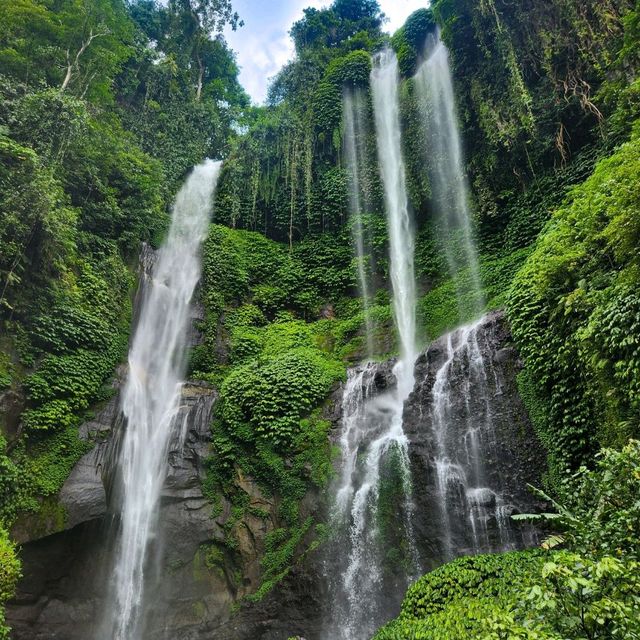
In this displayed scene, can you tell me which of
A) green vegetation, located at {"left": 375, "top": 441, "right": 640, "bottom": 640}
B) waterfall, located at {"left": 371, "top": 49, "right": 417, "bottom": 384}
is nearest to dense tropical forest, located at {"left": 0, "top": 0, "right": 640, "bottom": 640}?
green vegetation, located at {"left": 375, "top": 441, "right": 640, "bottom": 640}

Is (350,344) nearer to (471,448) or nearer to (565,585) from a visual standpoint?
(471,448)

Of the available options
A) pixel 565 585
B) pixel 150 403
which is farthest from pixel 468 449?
pixel 150 403

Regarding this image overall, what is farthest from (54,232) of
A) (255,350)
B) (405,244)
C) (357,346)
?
(405,244)

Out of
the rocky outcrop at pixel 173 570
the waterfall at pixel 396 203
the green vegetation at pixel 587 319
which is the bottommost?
the rocky outcrop at pixel 173 570

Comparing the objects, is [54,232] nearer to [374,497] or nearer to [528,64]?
[374,497]

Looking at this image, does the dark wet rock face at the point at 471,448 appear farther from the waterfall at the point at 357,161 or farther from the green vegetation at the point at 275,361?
the waterfall at the point at 357,161

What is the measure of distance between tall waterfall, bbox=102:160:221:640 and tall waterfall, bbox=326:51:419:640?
463cm

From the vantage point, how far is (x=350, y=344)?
573 inches

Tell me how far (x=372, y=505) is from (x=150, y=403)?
23.5ft

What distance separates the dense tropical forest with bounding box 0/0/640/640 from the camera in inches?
251

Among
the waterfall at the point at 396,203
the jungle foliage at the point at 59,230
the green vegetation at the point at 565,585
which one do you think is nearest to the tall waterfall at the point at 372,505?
the waterfall at the point at 396,203

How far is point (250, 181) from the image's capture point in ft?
66.2

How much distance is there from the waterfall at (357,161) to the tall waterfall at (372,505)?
14.0 feet

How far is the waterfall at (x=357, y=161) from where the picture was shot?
1709cm
